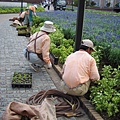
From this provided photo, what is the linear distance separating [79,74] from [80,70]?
0.07 m

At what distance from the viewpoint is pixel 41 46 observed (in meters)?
6.82

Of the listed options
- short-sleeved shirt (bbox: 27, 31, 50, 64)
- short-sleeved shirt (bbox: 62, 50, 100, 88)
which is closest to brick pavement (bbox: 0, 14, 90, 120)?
short-sleeved shirt (bbox: 27, 31, 50, 64)

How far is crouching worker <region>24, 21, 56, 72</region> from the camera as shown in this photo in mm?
6727

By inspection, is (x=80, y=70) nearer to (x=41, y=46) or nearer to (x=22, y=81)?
(x=22, y=81)

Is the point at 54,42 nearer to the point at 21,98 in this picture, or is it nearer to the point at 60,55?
the point at 60,55

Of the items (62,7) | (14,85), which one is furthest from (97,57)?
(62,7)

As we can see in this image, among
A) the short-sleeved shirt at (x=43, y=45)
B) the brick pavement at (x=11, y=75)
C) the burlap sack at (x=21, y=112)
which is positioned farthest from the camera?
the short-sleeved shirt at (x=43, y=45)

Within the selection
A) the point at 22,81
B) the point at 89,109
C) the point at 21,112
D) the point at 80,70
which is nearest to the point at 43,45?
the point at 22,81

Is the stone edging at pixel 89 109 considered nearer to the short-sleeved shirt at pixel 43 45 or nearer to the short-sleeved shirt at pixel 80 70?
the short-sleeved shirt at pixel 80 70

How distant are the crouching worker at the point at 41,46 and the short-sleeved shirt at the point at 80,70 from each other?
1.81 metres

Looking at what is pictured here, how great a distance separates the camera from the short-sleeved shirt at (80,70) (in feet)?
15.9

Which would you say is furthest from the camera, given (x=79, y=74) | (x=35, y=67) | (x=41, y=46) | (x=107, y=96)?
(x=35, y=67)

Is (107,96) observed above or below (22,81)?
above

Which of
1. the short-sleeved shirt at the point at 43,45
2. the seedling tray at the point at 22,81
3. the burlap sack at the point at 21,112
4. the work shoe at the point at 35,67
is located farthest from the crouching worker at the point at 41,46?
the burlap sack at the point at 21,112
